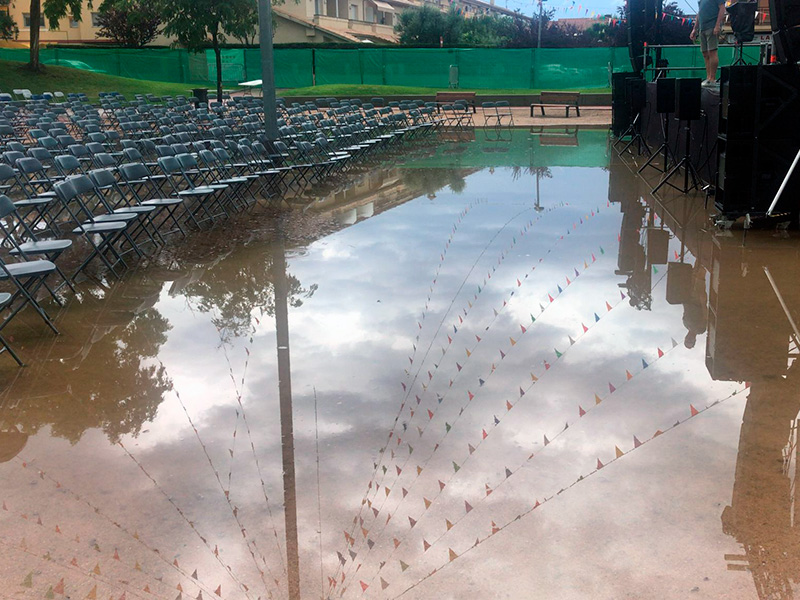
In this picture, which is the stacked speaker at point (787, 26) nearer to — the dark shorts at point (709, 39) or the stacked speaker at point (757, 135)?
the stacked speaker at point (757, 135)

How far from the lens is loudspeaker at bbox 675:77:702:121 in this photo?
10.3 m

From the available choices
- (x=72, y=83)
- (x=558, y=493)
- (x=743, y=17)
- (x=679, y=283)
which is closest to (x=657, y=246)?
(x=679, y=283)

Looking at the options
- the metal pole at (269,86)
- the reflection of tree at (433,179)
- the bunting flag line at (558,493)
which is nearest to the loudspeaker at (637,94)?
the reflection of tree at (433,179)

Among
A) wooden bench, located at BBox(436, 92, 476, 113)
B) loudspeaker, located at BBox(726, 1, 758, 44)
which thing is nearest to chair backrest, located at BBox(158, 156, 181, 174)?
loudspeaker, located at BBox(726, 1, 758, 44)

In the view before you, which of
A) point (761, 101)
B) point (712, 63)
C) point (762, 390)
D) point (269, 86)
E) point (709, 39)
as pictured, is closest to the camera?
point (762, 390)

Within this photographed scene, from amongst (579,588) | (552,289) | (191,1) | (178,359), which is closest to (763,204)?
(552,289)

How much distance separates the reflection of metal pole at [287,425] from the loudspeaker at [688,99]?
5.22m

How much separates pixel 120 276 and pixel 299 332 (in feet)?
8.26

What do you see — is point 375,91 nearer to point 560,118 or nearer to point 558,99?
point 558,99

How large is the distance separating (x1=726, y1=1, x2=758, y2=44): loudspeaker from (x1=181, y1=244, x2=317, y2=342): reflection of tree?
20.1 ft

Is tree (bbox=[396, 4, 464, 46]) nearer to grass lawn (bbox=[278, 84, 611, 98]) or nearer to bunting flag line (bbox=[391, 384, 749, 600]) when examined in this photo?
grass lawn (bbox=[278, 84, 611, 98])

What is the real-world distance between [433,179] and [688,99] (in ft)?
14.1

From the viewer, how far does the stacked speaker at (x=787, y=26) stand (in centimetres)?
846

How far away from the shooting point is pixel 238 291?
7.33 metres
